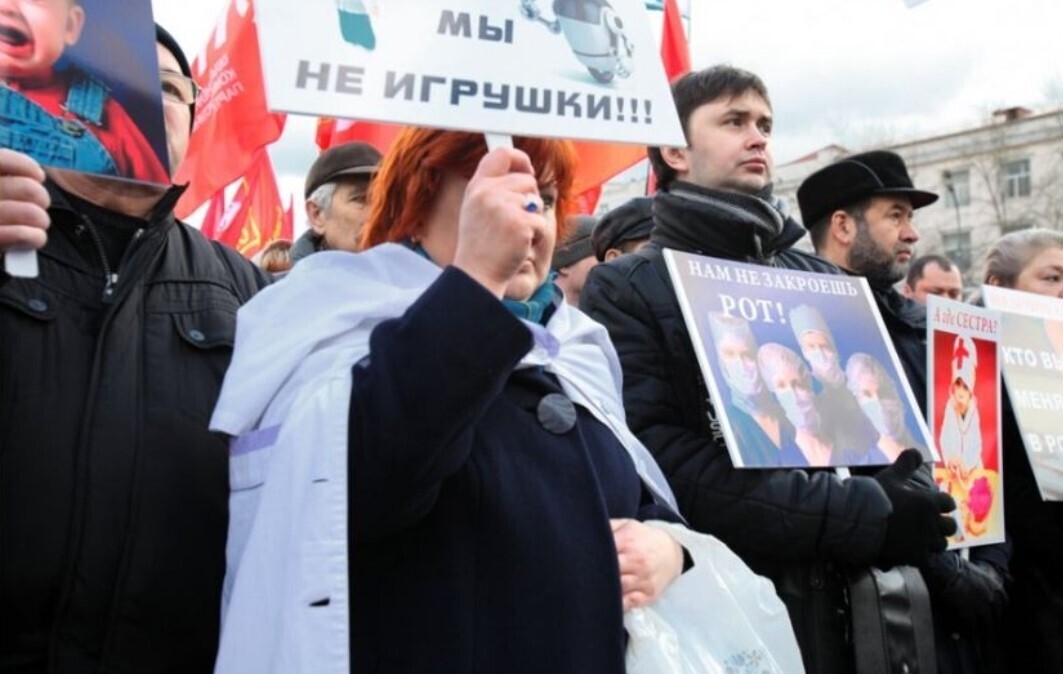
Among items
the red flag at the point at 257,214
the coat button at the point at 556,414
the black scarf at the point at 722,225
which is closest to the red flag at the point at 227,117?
the red flag at the point at 257,214

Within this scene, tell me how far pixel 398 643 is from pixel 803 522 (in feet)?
4.09

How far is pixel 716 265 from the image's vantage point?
272 centimetres

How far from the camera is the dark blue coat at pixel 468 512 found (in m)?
1.54

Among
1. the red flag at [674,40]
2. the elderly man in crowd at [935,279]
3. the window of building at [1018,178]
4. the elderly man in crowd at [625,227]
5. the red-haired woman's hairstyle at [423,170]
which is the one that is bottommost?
the red-haired woman's hairstyle at [423,170]

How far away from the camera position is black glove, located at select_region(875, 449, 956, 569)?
8.50 feet

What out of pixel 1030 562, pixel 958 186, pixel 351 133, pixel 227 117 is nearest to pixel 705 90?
pixel 1030 562

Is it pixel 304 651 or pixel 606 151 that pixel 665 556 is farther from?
pixel 606 151

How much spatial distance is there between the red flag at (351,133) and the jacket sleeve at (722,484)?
238 centimetres

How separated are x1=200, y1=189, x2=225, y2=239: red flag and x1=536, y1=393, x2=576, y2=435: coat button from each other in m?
6.02

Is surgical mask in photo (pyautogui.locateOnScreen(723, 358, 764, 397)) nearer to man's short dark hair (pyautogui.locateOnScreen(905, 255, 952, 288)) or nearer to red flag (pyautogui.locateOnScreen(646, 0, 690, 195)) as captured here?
red flag (pyautogui.locateOnScreen(646, 0, 690, 195))

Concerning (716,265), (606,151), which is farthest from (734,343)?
(606,151)

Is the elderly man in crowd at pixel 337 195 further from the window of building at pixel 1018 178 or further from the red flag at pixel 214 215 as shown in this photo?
the window of building at pixel 1018 178

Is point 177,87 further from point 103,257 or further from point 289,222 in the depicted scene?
point 289,222

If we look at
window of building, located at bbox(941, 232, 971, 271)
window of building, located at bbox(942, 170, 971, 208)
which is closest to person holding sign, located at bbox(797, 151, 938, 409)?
window of building, located at bbox(941, 232, 971, 271)
